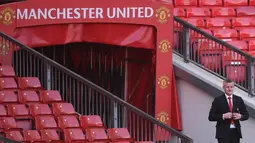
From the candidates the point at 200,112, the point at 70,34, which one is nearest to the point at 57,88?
the point at 70,34

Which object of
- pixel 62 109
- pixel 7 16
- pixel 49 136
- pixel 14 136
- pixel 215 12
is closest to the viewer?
pixel 14 136

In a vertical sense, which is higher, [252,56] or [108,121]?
[252,56]

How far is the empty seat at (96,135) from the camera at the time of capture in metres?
16.0

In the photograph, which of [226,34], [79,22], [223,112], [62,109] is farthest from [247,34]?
[62,109]

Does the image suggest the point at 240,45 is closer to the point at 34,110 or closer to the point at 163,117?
the point at 163,117

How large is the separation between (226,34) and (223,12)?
1234 mm

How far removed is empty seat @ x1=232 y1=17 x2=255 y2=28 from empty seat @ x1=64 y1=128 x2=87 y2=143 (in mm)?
5973

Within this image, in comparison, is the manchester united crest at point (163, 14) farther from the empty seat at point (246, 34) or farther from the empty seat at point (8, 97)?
the empty seat at point (8, 97)

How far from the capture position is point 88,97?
58.2 feet

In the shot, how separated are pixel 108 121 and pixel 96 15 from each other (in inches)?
79.1

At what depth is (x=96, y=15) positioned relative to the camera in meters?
18.3

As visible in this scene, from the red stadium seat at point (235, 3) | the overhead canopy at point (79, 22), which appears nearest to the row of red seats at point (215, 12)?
the red stadium seat at point (235, 3)

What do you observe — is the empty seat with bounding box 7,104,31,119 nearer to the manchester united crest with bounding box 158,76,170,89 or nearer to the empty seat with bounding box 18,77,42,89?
the empty seat with bounding box 18,77,42,89

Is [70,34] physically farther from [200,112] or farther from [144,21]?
[200,112]
